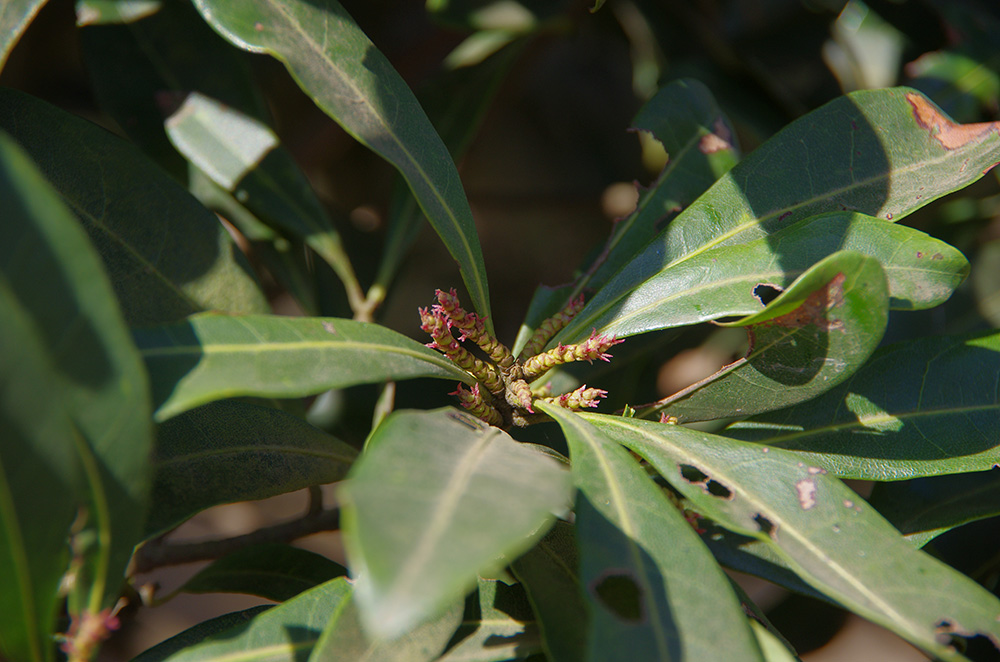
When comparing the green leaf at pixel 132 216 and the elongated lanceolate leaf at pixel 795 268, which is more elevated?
the green leaf at pixel 132 216

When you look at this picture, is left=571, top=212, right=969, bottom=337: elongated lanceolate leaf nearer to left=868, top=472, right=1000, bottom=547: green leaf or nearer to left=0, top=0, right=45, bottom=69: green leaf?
left=868, top=472, right=1000, bottom=547: green leaf

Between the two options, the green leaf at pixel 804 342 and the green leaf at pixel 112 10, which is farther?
the green leaf at pixel 112 10

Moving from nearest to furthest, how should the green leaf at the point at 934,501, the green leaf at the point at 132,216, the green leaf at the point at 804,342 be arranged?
the green leaf at the point at 804,342, the green leaf at the point at 132,216, the green leaf at the point at 934,501

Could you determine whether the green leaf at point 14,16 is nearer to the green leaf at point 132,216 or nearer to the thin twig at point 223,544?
the green leaf at point 132,216

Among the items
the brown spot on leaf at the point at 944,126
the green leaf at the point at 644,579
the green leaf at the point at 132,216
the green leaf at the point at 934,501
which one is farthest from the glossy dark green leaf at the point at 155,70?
the green leaf at the point at 934,501

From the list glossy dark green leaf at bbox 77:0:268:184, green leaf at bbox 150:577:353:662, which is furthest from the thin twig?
glossy dark green leaf at bbox 77:0:268:184

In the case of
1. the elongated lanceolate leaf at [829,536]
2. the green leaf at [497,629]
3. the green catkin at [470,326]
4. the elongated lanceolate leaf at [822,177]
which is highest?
the elongated lanceolate leaf at [822,177]
